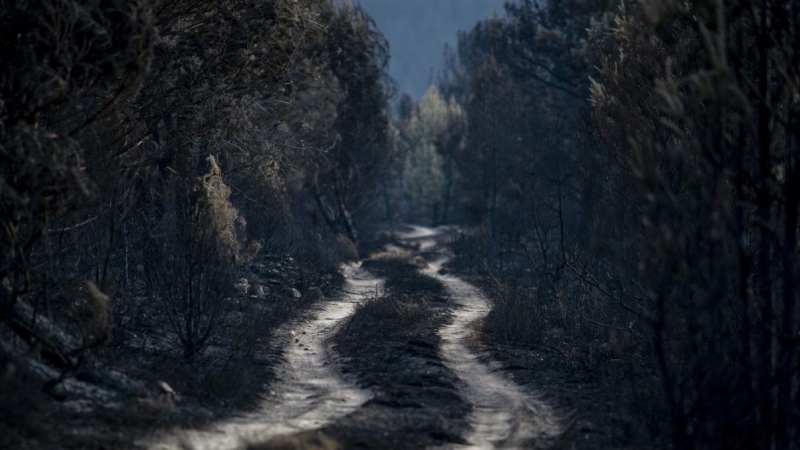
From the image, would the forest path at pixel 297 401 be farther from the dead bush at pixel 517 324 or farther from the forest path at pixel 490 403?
the dead bush at pixel 517 324

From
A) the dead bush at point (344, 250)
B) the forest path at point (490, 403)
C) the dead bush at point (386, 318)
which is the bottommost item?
the forest path at point (490, 403)

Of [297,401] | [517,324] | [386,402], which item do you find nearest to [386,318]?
[517,324]

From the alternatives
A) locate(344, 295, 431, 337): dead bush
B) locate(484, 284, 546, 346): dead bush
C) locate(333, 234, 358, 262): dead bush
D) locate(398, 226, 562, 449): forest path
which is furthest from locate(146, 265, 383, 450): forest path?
locate(333, 234, 358, 262): dead bush

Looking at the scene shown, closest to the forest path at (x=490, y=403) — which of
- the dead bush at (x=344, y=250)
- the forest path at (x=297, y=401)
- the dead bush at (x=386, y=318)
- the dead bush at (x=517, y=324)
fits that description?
the dead bush at (x=517, y=324)

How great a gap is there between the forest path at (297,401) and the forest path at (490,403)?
150 cm

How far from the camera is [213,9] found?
1434 cm

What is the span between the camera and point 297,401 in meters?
10.5

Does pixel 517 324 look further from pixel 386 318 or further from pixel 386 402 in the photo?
pixel 386 402

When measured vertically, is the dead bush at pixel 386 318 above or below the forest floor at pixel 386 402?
above

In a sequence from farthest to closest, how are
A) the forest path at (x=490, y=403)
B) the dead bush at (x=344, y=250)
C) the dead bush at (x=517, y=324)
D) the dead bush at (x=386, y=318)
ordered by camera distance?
the dead bush at (x=344, y=250), the dead bush at (x=386, y=318), the dead bush at (x=517, y=324), the forest path at (x=490, y=403)

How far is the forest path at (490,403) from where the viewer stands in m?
9.07

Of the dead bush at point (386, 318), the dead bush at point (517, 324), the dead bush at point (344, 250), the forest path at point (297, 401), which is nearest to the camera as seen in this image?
the forest path at point (297, 401)

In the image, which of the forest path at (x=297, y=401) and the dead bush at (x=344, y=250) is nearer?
the forest path at (x=297, y=401)

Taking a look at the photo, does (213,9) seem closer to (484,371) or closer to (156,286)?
(156,286)
